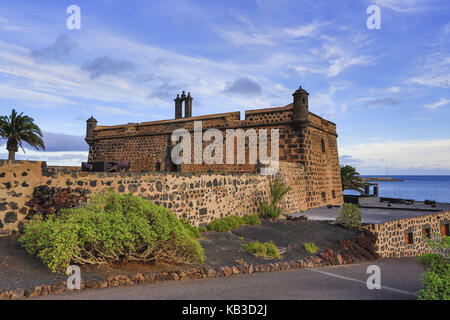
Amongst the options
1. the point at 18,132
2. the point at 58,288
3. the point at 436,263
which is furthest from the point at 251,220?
the point at 18,132

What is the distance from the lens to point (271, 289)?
556 centimetres

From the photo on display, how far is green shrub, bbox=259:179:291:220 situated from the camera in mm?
13141

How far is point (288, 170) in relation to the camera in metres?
16.4

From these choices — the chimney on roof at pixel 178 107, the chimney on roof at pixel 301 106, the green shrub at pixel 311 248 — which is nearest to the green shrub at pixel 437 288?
the green shrub at pixel 311 248

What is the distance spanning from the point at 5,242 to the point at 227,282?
4.86m

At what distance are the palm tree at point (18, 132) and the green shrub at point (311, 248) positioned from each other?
27.3 m

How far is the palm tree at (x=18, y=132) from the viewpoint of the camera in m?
27.5

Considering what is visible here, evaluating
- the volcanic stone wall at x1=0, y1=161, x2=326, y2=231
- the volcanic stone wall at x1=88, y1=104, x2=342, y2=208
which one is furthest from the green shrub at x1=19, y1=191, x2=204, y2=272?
the volcanic stone wall at x1=88, y1=104, x2=342, y2=208

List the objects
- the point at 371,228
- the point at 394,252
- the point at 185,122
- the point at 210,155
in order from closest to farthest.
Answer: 1. the point at 371,228
2. the point at 394,252
3. the point at 210,155
4. the point at 185,122

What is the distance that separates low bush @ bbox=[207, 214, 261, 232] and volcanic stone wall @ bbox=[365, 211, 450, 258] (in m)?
4.37

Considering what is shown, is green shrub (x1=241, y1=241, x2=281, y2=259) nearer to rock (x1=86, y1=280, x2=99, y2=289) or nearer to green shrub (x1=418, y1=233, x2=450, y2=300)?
green shrub (x1=418, y1=233, x2=450, y2=300)

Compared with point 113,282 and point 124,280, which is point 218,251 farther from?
point 113,282

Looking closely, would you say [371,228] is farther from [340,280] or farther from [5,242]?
[5,242]
